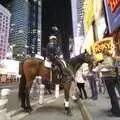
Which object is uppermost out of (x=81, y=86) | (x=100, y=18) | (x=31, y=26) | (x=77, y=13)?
(x=31, y=26)

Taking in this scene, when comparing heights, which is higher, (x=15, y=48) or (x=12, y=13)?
(x=12, y=13)

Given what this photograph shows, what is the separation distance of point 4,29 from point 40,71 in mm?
128781

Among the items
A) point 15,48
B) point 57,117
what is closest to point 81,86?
point 57,117

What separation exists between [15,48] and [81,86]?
109 meters

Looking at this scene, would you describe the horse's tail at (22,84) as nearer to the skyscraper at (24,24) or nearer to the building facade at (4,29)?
the skyscraper at (24,24)

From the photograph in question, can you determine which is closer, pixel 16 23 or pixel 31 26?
pixel 31 26

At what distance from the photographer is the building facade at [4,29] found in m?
127

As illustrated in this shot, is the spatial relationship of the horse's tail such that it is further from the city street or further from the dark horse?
the city street

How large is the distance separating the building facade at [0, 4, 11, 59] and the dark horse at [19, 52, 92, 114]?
109 metres

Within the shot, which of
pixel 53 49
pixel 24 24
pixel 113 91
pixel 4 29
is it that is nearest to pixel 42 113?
pixel 53 49

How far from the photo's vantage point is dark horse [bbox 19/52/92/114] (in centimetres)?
1168

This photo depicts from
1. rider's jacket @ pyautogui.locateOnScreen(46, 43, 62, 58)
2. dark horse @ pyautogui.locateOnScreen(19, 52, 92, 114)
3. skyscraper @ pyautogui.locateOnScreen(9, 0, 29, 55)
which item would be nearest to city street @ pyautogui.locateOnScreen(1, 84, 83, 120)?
dark horse @ pyautogui.locateOnScreen(19, 52, 92, 114)

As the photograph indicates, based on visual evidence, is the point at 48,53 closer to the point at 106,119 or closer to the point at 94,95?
the point at 106,119

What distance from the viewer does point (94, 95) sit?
15.9 meters
